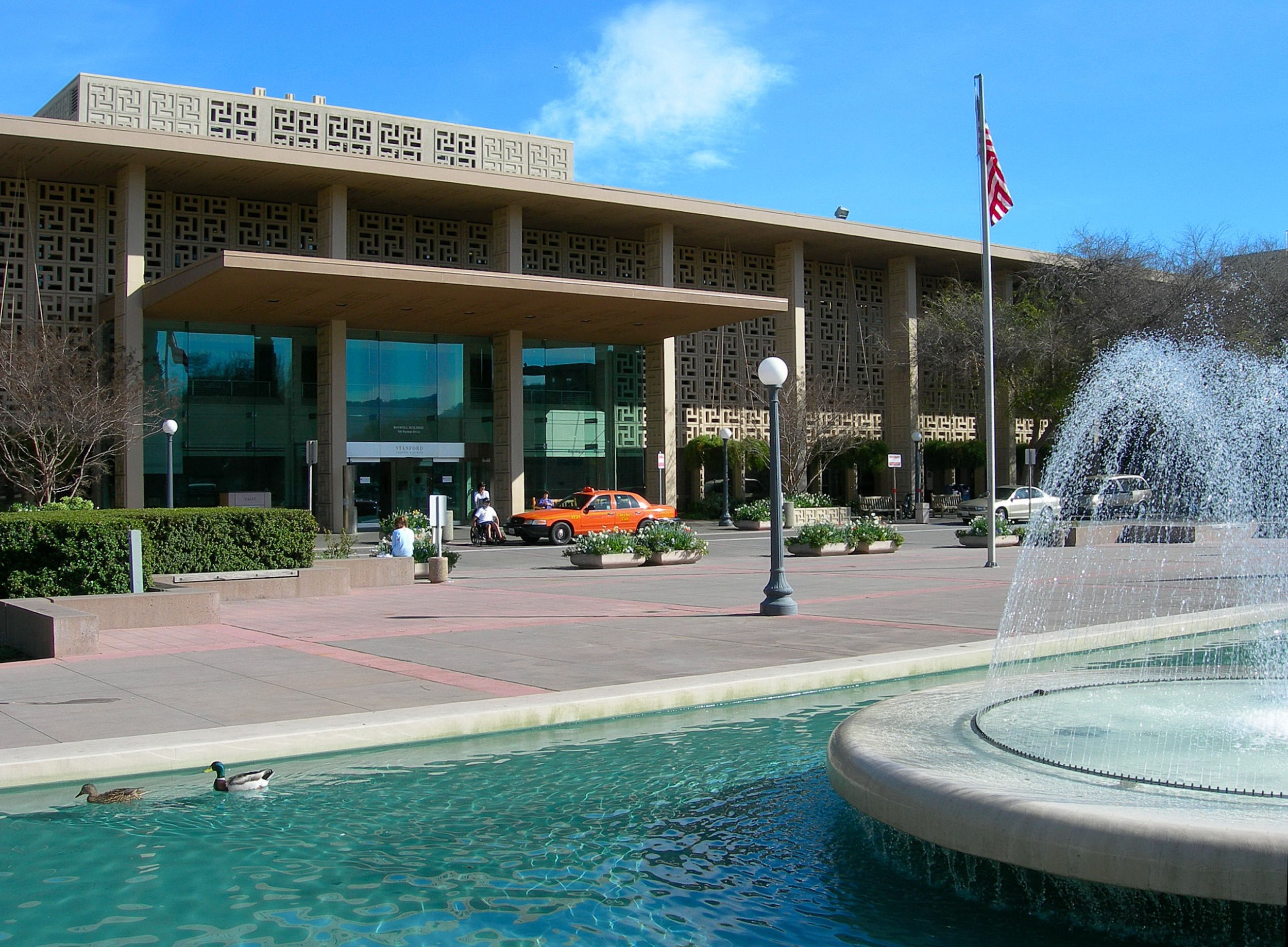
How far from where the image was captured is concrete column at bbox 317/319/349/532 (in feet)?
137

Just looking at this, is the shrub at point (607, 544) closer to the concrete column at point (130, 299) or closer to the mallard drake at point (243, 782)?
the concrete column at point (130, 299)

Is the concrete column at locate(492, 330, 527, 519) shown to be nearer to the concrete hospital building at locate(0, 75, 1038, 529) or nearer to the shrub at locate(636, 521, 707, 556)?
the concrete hospital building at locate(0, 75, 1038, 529)

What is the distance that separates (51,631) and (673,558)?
17.0 meters

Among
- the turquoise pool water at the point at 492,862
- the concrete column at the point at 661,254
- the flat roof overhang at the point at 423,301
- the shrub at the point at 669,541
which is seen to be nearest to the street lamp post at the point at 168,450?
the flat roof overhang at the point at 423,301

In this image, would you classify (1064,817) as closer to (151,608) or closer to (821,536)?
(151,608)

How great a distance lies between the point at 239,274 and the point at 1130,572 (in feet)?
82.1

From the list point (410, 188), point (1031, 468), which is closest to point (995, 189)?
point (1031, 468)

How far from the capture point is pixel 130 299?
38531 mm

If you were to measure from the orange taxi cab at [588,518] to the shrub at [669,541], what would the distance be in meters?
7.62

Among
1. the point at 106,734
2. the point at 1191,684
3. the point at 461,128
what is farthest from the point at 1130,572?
the point at 461,128

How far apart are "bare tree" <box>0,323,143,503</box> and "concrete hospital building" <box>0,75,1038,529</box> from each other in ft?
4.37

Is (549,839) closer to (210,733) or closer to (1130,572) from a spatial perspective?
(210,733)

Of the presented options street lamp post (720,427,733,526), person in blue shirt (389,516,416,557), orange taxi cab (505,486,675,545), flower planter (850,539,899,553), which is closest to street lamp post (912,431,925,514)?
street lamp post (720,427,733,526)

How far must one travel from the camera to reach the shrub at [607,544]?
26938mm
